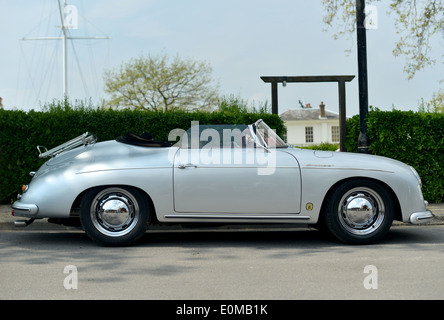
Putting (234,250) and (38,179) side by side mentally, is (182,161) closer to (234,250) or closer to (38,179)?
(234,250)

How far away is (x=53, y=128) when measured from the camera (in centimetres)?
1087

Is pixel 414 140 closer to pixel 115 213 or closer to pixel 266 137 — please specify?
pixel 266 137

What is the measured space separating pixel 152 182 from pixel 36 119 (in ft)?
18.2

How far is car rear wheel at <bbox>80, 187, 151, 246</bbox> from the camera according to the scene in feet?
20.6

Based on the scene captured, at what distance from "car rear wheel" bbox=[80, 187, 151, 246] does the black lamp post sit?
5.49 m

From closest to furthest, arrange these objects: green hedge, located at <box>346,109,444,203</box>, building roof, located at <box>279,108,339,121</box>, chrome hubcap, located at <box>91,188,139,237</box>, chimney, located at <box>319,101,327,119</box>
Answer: chrome hubcap, located at <box>91,188,139,237</box> → green hedge, located at <box>346,109,444,203</box> → chimney, located at <box>319,101,327,119</box> → building roof, located at <box>279,108,339,121</box>

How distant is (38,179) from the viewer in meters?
6.48

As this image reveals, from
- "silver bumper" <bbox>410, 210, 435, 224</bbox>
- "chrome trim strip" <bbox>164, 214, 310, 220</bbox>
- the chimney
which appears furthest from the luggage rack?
the chimney

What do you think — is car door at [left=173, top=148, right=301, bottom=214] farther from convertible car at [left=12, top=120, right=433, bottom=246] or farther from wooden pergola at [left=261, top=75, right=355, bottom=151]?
wooden pergola at [left=261, top=75, right=355, bottom=151]

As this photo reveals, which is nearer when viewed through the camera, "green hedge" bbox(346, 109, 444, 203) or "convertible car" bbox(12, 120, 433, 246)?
"convertible car" bbox(12, 120, 433, 246)

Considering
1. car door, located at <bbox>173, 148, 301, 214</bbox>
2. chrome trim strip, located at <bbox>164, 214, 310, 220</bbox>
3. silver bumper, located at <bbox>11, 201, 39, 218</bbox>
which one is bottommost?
chrome trim strip, located at <bbox>164, 214, 310, 220</bbox>

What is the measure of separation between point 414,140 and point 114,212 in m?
7.37

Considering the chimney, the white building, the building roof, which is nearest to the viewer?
the white building

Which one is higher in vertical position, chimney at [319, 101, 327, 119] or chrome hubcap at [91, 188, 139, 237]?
chimney at [319, 101, 327, 119]
